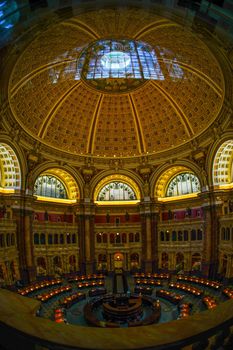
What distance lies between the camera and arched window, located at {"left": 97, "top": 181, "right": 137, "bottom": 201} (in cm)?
4109

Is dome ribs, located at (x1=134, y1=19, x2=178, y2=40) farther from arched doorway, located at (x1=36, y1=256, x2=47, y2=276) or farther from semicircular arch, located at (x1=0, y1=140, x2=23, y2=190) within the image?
arched doorway, located at (x1=36, y1=256, x2=47, y2=276)

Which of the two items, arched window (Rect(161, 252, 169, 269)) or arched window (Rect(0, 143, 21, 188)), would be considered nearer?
arched window (Rect(0, 143, 21, 188))

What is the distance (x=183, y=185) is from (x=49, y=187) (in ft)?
70.7

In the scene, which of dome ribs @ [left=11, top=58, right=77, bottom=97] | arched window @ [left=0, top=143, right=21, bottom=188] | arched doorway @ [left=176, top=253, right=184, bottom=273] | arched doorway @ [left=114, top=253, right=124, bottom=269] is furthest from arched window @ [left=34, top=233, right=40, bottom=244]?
arched doorway @ [left=176, top=253, right=184, bottom=273]

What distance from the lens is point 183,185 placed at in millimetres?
38406

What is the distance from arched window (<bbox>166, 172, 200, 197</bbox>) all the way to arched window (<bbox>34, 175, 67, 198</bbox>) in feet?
58.1

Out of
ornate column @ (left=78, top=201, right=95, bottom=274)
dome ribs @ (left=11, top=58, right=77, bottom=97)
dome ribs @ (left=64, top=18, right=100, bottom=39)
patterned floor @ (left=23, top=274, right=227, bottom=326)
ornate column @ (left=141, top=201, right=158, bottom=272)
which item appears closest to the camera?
patterned floor @ (left=23, top=274, right=227, bottom=326)

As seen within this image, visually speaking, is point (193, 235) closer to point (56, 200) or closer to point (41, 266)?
point (56, 200)

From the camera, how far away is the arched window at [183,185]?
122ft

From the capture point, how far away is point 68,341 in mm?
3531

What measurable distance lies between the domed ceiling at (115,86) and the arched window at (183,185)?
5.42 meters

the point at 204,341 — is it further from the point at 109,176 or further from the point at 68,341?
the point at 109,176

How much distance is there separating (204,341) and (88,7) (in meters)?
9.90

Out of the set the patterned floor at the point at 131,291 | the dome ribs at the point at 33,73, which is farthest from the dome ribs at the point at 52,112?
the patterned floor at the point at 131,291
